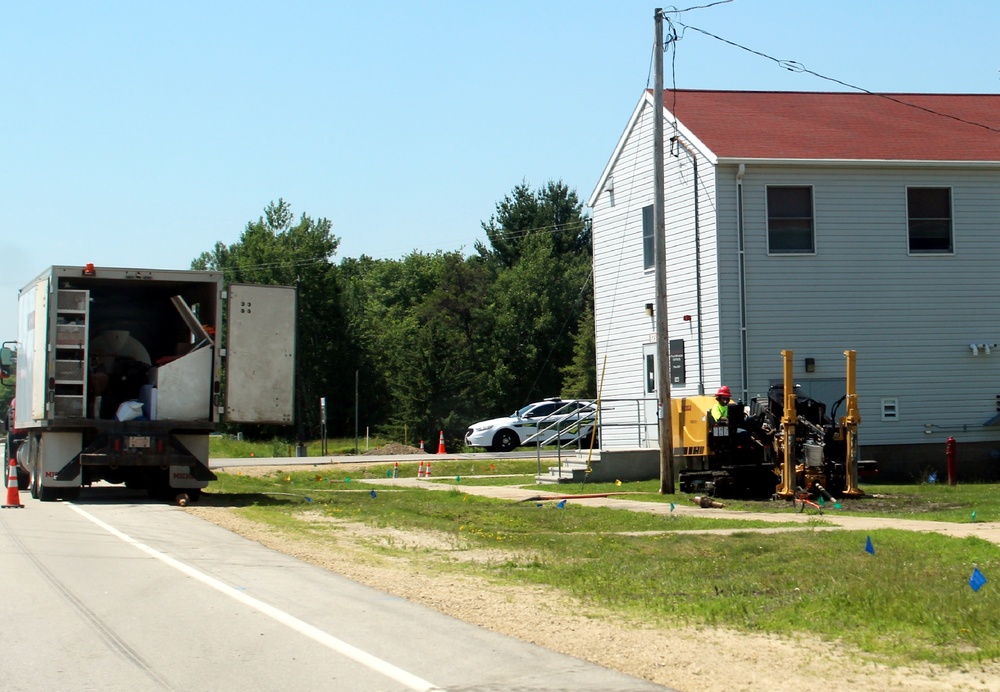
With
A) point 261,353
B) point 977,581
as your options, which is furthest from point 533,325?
point 977,581

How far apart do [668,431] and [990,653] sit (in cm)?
1421

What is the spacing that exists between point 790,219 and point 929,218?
3.41 m

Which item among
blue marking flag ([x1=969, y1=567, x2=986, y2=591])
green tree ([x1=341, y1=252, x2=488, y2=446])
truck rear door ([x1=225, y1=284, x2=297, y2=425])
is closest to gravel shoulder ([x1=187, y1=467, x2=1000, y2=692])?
blue marking flag ([x1=969, y1=567, x2=986, y2=591])

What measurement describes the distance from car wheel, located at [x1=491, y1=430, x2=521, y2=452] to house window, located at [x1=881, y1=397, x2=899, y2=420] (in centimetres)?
1829

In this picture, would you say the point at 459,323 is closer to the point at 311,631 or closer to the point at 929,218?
the point at 929,218

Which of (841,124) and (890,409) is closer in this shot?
(890,409)

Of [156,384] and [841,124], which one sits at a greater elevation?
[841,124]

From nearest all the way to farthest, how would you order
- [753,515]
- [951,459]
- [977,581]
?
[977,581]
[753,515]
[951,459]

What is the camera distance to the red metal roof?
26969mm

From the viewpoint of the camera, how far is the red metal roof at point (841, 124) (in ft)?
88.5

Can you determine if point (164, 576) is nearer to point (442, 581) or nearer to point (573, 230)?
point (442, 581)

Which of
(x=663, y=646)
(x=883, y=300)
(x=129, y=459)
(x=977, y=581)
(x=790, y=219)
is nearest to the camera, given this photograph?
(x=663, y=646)

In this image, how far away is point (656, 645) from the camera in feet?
27.5

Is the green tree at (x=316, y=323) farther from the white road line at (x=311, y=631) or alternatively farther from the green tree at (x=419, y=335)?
the white road line at (x=311, y=631)
